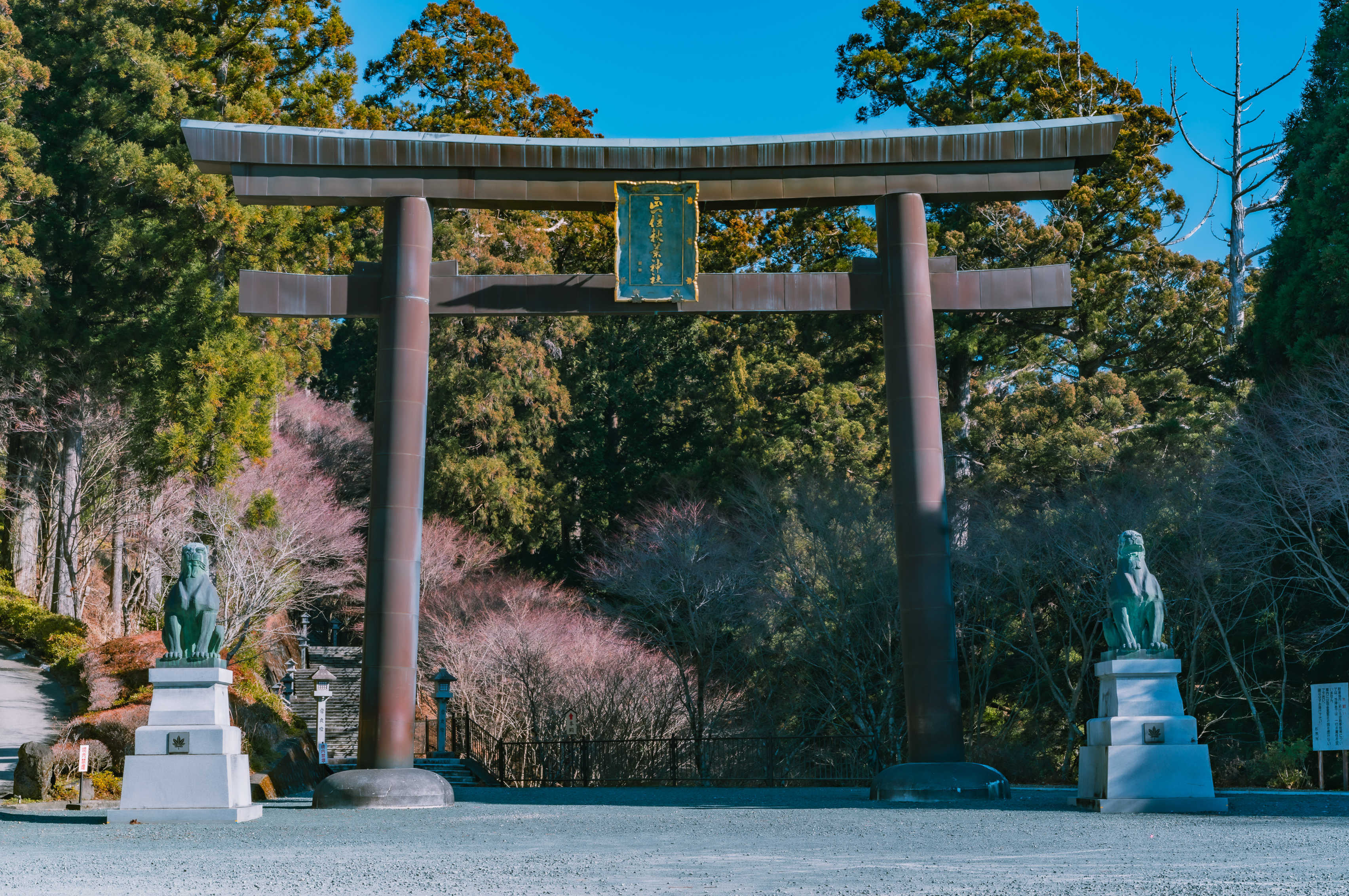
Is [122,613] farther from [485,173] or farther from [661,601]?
[485,173]

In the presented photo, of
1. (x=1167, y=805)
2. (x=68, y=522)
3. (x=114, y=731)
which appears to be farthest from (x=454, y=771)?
(x=1167, y=805)

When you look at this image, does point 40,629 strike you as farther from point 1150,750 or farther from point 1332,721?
point 1332,721

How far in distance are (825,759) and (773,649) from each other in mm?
2083

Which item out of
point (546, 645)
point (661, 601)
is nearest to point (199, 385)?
point (546, 645)

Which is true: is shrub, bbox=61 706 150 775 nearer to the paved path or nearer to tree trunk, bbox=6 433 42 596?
the paved path

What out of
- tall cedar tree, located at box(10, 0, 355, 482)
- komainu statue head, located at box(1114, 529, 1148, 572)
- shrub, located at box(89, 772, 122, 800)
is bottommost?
shrub, located at box(89, 772, 122, 800)

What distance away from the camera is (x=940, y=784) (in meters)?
10.5

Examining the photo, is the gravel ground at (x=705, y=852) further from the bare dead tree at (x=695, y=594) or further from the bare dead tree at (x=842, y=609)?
the bare dead tree at (x=695, y=594)

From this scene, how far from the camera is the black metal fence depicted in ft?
64.3

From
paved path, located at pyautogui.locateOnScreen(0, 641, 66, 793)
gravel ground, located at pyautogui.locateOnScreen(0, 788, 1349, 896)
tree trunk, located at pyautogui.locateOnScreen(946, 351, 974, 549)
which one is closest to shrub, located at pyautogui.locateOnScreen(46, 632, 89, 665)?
paved path, located at pyautogui.locateOnScreen(0, 641, 66, 793)

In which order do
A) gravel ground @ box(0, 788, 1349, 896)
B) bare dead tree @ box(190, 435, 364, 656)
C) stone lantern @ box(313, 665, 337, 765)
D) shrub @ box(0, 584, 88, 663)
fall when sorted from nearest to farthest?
1. gravel ground @ box(0, 788, 1349, 896)
2. stone lantern @ box(313, 665, 337, 765)
3. shrub @ box(0, 584, 88, 663)
4. bare dead tree @ box(190, 435, 364, 656)

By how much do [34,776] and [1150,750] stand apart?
11515 millimetres

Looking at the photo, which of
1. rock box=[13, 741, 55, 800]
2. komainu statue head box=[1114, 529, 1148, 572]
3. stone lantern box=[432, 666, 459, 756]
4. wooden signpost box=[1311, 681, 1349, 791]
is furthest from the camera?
stone lantern box=[432, 666, 459, 756]

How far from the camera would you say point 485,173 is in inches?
479
